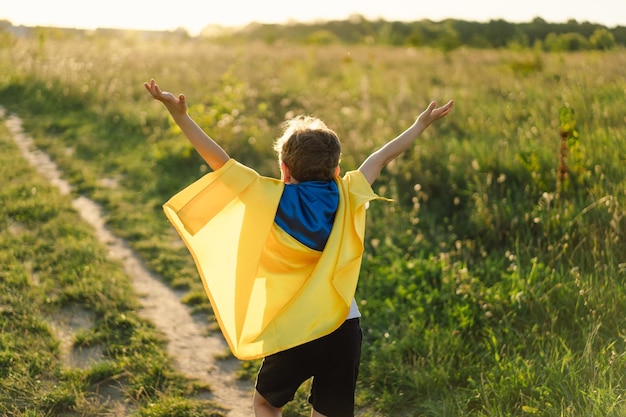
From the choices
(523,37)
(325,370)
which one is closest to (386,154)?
(325,370)

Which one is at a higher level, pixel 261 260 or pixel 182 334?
pixel 261 260

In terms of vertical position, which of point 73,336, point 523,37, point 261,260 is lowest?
point 73,336

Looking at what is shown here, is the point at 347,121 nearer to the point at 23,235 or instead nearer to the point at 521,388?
the point at 23,235

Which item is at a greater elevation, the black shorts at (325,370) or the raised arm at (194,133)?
the raised arm at (194,133)

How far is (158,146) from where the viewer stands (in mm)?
10359

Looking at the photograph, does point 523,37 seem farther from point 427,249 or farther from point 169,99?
point 169,99

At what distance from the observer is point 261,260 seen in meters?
3.00

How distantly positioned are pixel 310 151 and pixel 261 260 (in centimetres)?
54

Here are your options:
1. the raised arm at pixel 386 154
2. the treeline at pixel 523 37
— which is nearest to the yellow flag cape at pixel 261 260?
the raised arm at pixel 386 154

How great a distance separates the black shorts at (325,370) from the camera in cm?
300

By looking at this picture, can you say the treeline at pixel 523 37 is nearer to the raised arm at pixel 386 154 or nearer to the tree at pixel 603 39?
the tree at pixel 603 39

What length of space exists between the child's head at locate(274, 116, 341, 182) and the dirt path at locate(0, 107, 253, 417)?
74.1 inches

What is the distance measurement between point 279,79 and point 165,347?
10007 millimetres

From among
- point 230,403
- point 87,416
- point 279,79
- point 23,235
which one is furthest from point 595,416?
point 279,79
